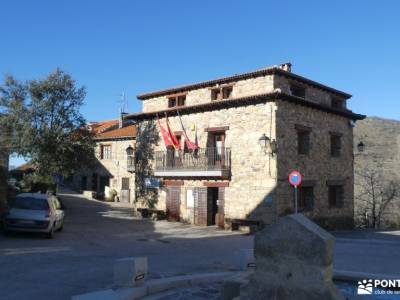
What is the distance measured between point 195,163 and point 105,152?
17.5 m

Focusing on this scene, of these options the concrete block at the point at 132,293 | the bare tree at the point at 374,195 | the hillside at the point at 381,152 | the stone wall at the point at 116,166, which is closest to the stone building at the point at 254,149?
the bare tree at the point at 374,195

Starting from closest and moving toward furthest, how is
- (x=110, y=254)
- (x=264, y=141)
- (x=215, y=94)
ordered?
(x=110, y=254) < (x=264, y=141) < (x=215, y=94)

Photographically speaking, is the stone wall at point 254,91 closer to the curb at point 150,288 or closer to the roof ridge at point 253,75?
the roof ridge at point 253,75

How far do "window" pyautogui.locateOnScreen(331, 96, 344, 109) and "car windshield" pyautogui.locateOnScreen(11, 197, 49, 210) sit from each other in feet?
51.4

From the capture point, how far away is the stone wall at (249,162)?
17984 millimetres

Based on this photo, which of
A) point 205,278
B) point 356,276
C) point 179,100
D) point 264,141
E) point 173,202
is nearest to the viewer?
point 356,276

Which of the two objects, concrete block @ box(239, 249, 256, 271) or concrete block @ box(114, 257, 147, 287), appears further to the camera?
concrete block @ box(239, 249, 256, 271)

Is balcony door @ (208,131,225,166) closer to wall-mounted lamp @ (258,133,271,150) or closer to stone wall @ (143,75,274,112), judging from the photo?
stone wall @ (143,75,274,112)

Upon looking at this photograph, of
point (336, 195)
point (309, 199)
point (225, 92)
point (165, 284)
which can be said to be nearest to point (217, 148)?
point (225, 92)

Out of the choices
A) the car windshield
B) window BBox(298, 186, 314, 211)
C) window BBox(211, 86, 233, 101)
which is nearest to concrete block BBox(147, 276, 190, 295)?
the car windshield

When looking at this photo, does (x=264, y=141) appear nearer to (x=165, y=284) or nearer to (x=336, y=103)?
(x=336, y=103)

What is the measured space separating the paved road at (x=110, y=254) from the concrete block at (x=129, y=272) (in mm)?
524

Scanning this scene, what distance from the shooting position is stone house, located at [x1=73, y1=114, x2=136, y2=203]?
33.9m

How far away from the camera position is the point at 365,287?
7441 mm
